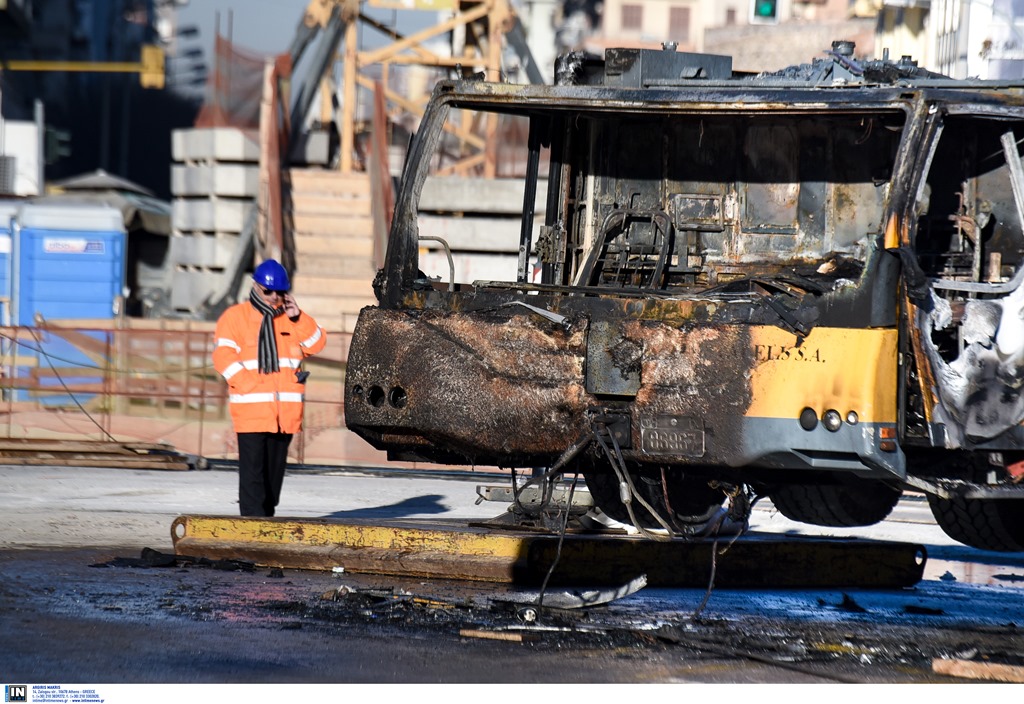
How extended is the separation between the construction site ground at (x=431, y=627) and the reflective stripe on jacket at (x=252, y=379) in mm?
964

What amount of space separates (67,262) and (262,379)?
1746 cm

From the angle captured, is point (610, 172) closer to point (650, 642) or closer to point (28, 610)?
point (650, 642)

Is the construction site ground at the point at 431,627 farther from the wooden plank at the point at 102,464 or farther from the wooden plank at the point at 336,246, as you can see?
the wooden plank at the point at 336,246

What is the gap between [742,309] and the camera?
7293mm

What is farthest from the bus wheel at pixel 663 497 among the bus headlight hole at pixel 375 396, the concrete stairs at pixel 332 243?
the concrete stairs at pixel 332 243

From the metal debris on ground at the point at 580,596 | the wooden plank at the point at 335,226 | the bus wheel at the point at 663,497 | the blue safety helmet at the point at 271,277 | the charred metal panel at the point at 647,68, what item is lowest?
the metal debris on ground at the point at 580,596

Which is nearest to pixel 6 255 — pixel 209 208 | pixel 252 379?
pixel 209 208

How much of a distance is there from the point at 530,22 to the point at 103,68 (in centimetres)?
3798

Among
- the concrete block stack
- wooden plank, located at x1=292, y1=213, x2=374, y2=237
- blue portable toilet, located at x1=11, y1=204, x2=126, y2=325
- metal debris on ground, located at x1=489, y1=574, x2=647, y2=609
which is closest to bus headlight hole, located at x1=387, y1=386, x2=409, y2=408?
metal debris on ground, located at x1=489, y1=574, x2=647, y2=609

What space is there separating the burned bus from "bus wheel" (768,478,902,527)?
18mm

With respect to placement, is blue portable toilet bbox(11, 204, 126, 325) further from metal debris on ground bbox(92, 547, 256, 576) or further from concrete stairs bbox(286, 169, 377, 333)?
metal debris on ground bbox(92, 547, 256, 576)

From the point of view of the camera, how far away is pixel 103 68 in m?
37.7

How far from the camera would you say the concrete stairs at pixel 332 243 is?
24.2m

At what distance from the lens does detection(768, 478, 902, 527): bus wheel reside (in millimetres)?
8523
